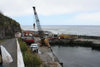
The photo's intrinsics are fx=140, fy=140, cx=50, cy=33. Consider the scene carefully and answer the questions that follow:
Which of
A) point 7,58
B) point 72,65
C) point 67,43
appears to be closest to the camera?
point 7,58

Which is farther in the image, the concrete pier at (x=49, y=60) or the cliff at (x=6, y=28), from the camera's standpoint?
the cliff at (x=6, y=28)

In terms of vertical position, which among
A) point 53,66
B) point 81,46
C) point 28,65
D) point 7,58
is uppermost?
point 7,58

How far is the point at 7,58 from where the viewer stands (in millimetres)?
5754

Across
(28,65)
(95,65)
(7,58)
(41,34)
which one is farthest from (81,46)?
(7,58)

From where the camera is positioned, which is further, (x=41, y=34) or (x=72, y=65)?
(x=41, y=34)

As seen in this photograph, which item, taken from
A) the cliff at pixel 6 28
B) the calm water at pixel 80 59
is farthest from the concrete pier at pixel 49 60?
the cliff at pixel 6 28

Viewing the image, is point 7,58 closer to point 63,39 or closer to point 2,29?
point 2,29

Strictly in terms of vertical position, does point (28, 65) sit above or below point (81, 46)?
above

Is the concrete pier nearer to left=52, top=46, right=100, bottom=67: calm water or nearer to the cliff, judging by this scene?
Result: left=52, top=46, right=100, bottom=67: calm water

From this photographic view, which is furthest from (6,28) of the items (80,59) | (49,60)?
(49,60)

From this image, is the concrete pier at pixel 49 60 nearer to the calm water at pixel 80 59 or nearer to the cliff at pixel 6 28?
the calm water at pixel 80 59

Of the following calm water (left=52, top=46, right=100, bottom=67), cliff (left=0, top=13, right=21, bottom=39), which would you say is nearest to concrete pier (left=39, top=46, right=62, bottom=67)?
calm water (left=52, top=46, right=100, bottom=67)

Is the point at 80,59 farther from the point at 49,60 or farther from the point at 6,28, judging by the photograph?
the point at 6,28

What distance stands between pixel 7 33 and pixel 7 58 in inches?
1315
